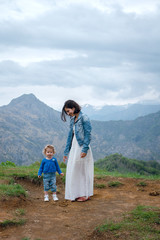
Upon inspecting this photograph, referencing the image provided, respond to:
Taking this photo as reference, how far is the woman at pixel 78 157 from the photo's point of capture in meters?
6.41

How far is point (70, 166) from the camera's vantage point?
6578 millimetres

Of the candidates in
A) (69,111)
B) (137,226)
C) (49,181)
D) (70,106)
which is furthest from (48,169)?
(137,226)

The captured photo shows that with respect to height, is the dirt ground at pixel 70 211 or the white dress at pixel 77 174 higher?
the white dress at pixel 77 174

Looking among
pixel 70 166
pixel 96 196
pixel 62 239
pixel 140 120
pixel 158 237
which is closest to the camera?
pixel 158 237

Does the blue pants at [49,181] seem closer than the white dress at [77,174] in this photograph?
No

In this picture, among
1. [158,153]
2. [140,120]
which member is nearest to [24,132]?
[158,153]

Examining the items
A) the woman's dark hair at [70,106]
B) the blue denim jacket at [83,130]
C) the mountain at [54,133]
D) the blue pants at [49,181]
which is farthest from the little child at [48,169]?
the mountain at [54,133]

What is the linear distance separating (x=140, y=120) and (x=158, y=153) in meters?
52.3

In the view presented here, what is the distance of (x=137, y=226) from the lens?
4324 mm

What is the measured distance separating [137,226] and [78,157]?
8.19ft

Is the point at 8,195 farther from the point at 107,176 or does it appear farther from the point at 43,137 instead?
the point at 43,137

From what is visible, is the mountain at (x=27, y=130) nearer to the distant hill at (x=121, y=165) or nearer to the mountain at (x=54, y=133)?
the mountain at (x=54, y=133)

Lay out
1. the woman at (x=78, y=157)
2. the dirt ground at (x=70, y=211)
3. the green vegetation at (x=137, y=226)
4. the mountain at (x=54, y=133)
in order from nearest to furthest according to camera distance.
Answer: the green vegetation at (x=137, y=226) → the dirt ground at (x=70, y=211) → the woman at (x=78, y=157) → the mountain at (x=54, y=133)

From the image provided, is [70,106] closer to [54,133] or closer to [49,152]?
[49,152]
